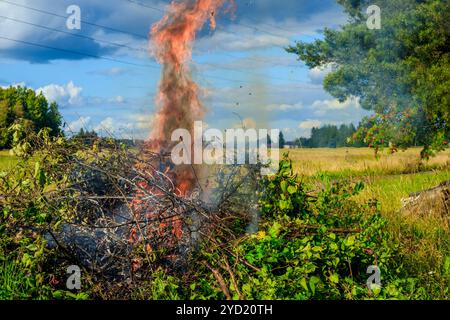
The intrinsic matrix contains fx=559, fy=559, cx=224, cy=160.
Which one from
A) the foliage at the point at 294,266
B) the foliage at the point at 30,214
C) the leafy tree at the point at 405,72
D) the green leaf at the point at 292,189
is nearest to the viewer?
the foliage at the point at 294,266

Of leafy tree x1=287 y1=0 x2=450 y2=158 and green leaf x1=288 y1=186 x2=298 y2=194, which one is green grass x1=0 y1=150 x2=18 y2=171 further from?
leafy tree x1=287 y1=0 x2=450 y2=158

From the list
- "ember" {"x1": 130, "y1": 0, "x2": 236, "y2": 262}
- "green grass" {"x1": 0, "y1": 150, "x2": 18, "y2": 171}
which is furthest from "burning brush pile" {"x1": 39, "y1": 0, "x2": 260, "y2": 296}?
"green grass" {"x1": 0, "y1": 150, "x2": 18, "y2": 171}

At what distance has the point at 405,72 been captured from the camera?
17.3 meters

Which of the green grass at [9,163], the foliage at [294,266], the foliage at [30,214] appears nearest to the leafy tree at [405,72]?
the green grass at [9,163]

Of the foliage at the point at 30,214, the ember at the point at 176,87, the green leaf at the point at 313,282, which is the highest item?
the ember at the point at 176,87

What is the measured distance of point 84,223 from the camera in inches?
241

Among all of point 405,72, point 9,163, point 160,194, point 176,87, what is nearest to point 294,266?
point 160,194

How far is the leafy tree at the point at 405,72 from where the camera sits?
1630 centimetres

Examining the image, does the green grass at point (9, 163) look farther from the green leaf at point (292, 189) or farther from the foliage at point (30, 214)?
the green leaf at point (292, 189)

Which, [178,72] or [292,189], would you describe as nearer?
[292,189]

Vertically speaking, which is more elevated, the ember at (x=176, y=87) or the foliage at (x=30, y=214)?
the ember at (x=176, y=87)

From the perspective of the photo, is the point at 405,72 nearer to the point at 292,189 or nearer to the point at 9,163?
the point at 292,189

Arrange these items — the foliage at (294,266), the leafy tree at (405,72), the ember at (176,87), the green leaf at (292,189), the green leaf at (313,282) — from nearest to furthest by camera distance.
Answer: the green leaf at (313,282), the foliage at (294,266), the green leaf at (292,189), the ember at (176,87), the leafy tree at (405,72)

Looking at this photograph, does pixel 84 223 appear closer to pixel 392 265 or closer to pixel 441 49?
pixel 392 265
